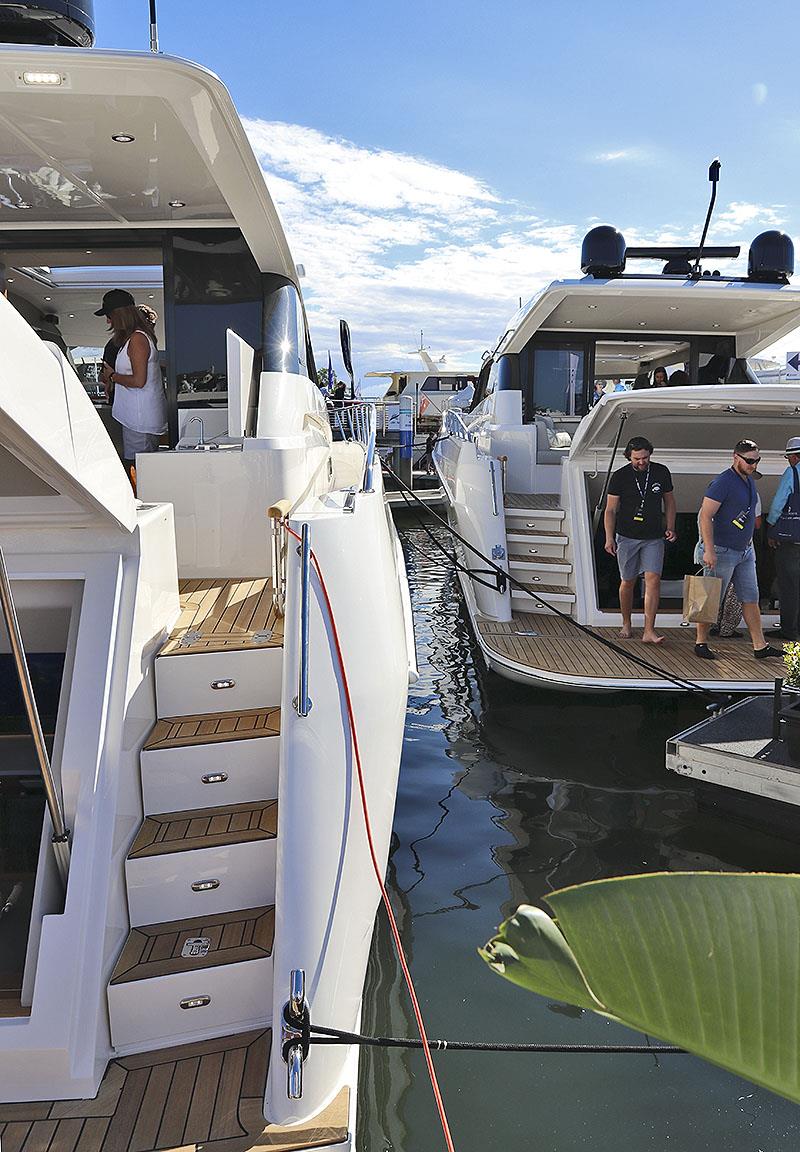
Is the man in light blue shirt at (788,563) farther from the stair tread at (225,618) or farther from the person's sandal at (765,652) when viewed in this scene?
the stair tread at (225,618)

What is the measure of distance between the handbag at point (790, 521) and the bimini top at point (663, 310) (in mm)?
3150

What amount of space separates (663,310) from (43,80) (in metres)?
7.10

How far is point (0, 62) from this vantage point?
3.67 meters

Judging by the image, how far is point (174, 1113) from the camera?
2.14 meters

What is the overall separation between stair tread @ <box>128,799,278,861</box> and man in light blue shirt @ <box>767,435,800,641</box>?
4.64 metres

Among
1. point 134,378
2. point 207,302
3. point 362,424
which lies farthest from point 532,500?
point 134,378

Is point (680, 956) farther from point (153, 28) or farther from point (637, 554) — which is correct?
point (637, 554)

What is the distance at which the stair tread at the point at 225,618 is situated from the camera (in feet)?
10.6

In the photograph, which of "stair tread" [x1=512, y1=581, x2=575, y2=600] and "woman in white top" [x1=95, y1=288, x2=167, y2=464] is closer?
"woman in white top" [x1=95, y1=288, x2=167, y2=464]

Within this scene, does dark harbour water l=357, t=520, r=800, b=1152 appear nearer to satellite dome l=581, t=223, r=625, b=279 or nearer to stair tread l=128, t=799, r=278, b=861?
stair tread l=128, t=799, r=278, b=861

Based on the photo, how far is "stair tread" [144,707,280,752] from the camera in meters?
2.90

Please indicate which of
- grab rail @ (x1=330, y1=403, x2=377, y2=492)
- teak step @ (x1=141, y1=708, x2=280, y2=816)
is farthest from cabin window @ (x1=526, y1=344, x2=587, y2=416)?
teak step @ (x1=141, y1=708, x2=280, y2=816)

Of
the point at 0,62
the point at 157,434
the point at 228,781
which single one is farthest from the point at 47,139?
the point at 228,781

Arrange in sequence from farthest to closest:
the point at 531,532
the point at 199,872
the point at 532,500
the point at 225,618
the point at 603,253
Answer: the point at 603,253 → the point at 532,500 → the point at 531,532 → the point at 225,618 → the point at 199,872
